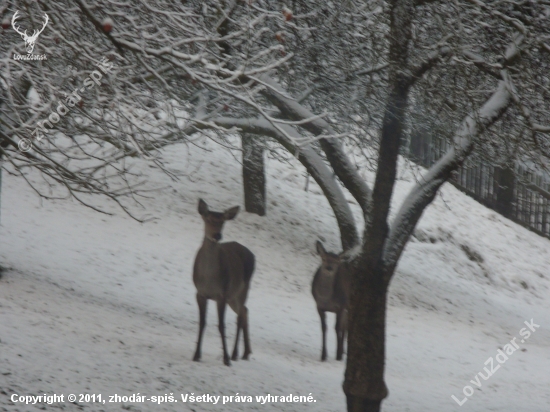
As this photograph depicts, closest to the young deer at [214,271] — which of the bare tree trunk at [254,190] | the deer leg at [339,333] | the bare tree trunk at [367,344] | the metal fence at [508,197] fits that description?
the bare tree trunk at [367,344]

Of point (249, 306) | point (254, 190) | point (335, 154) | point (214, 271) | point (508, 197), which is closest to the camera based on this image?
point (335, 154)

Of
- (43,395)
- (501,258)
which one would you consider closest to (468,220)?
(501,258)

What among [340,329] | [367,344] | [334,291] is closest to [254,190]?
[334,291]

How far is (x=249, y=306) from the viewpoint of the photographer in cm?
1195

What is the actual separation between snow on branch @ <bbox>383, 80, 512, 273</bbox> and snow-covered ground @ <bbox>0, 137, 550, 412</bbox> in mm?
1503

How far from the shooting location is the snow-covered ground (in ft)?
23.4

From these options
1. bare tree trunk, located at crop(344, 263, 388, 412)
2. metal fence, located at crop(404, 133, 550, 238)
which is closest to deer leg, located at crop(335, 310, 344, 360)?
bare tree trunk, located at crop(344, 263, 388, 412)

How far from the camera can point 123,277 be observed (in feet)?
38.7

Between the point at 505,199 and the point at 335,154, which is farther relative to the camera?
the point at 505,199

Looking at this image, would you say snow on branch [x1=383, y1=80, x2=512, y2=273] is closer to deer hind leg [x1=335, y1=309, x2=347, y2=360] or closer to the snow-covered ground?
the snow-covered ground

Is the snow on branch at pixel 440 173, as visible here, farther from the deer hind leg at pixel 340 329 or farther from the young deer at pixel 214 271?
the deer hind leg at pixel 340 329

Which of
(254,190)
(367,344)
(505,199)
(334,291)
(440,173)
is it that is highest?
(505,199)

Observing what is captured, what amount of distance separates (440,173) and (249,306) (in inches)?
217

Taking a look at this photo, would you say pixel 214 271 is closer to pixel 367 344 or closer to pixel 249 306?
pixel 367 344
